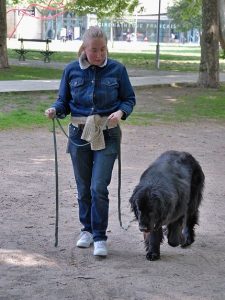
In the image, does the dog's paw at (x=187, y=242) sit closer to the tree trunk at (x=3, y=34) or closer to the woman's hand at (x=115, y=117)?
the woman's hand at (x=115, y=117)

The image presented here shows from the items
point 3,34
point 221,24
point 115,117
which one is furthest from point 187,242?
point 3,34

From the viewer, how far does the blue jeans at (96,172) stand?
18.0 ft

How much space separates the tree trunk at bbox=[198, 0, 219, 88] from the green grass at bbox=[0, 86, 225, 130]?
4.94 ft

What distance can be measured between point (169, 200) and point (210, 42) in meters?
16.4

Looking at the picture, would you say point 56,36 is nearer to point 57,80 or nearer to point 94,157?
point 57,80

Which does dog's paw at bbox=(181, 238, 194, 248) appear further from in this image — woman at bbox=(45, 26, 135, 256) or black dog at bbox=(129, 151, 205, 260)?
woman at bbox=(45, 26, 135, 256)

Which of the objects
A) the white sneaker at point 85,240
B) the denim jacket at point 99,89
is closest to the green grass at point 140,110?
the white sneaker at point 85,240

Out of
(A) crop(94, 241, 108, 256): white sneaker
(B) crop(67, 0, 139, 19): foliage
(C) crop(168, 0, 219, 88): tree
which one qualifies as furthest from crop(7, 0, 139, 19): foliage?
(A) crop(94, 241, 108, 256): white sneaker

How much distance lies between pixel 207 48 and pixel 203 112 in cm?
518

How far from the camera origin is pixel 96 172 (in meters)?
5.49

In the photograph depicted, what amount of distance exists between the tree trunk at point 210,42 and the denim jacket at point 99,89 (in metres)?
15.8

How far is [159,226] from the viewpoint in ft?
16.7

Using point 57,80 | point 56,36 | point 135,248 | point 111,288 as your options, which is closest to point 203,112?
Result: point 57,80

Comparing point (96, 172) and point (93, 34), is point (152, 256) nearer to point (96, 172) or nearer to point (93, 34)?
point (96, 172)
